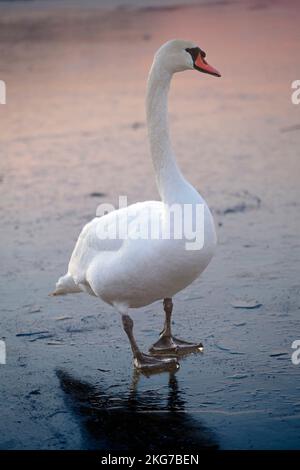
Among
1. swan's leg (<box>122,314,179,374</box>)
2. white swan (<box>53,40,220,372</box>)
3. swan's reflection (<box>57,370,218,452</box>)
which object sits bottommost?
swan's reflection (<box>57,370,218,452</box>)

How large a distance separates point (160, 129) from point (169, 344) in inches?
53.2

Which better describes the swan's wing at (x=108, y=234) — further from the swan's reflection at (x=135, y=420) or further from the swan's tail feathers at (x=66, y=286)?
the swan's reflection at (x=135, y=420)

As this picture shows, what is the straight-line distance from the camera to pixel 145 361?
219 inches

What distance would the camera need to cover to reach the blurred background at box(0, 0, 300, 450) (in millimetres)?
4938

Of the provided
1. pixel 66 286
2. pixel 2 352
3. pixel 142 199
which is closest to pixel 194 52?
pixel 66 286

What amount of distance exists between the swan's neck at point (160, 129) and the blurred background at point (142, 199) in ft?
3.51

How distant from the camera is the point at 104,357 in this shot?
570 cm

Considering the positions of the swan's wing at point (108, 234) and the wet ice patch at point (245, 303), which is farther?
the wet ice patch at point (245, 303)

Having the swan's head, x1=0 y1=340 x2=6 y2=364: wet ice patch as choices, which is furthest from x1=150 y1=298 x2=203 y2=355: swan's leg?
the swan's head

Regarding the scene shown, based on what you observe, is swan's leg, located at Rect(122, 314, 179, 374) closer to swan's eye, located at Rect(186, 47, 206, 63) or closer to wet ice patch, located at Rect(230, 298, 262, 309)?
wet ice patch, located at Rect(230, 298, 262, 309)

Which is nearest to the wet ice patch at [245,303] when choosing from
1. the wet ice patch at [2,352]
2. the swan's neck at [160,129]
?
the swan's neck at [160,129]

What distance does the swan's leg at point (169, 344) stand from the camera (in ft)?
18.9
